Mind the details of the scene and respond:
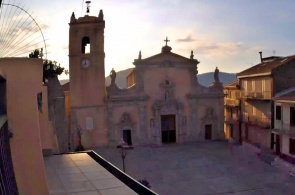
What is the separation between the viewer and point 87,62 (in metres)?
29.2

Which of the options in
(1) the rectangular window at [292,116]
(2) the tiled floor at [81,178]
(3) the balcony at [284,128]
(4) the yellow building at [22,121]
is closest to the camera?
(4) the yellow building at [22,121]

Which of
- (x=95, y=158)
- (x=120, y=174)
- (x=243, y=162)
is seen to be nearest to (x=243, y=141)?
Answer: (x=243, y=162)

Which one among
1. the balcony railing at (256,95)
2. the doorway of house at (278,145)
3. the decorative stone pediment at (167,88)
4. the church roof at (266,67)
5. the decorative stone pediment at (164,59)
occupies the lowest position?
the doorway of house at (278,145)

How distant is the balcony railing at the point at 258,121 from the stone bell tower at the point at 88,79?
12.8 m

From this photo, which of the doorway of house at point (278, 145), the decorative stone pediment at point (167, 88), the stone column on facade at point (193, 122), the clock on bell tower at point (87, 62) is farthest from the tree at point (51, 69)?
the doorway of house at point (278, 145)

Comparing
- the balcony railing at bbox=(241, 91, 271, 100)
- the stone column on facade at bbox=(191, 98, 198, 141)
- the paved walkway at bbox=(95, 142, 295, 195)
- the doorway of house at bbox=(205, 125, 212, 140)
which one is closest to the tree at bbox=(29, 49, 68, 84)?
the paved walkway at bbox=(95, 142, 295, 195)

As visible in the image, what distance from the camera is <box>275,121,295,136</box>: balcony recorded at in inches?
957

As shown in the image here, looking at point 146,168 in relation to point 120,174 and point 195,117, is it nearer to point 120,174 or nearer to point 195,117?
point 195,117

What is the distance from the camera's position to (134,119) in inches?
1185

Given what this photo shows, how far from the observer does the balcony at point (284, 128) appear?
79.7ft

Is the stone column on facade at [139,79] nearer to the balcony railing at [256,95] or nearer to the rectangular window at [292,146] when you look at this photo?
the balcony railing at [256,95]

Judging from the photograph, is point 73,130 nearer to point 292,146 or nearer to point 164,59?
point 164,59

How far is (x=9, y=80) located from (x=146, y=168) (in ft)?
59.1

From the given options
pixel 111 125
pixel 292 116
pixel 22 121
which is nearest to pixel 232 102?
pixel 292 116
